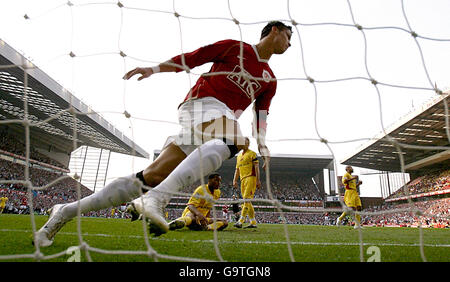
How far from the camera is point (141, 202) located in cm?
175

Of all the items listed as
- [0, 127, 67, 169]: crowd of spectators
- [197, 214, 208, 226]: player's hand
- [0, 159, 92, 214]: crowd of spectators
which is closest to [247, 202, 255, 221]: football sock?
[197, 214, 208, 226]: player's hand

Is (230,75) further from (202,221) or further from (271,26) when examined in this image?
(202,221)

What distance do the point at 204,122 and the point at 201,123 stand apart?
2 cm

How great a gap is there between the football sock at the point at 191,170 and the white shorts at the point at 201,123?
0.36 feet

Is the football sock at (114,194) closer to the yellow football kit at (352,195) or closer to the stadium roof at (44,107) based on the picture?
the yellow football kit at (352,195)

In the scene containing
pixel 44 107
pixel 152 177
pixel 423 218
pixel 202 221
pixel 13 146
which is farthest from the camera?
pixel 13 146

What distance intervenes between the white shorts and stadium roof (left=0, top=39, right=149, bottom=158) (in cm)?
952

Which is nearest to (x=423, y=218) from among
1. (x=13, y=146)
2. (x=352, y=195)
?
(x=352, y=195)

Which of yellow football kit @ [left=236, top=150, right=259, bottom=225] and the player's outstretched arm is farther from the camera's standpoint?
yellow football kit @ [left=236, top=150, right=259, bottom=225]

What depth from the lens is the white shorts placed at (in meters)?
1.97

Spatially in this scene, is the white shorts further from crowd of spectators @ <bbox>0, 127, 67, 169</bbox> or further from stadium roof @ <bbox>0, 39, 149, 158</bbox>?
crowd of spectators @ <bbox>0, 127, 67, 169</bbox>

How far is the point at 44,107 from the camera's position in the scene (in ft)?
65.3
